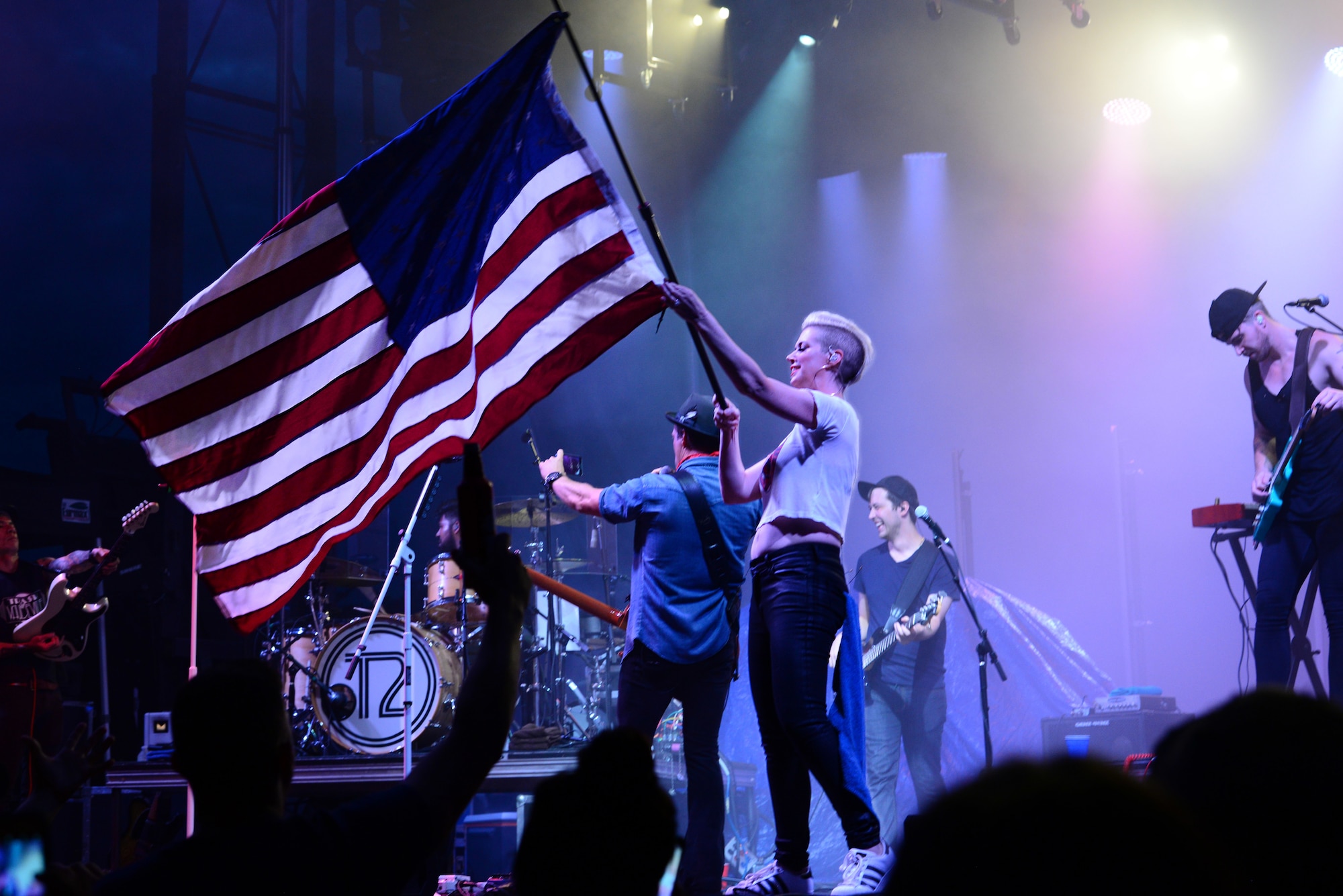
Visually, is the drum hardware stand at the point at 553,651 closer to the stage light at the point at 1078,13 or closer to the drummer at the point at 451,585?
the drummer at the point at 451,585

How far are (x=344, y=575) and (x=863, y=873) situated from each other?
755cm

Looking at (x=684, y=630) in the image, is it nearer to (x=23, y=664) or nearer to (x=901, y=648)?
(x=901, y=648)

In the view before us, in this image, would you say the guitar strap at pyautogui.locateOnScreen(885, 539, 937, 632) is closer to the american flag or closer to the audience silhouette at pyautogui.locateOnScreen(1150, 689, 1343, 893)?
the american flag

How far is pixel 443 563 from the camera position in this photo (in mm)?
10383

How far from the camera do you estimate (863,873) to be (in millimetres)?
3580

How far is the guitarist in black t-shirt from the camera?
8.51 metres

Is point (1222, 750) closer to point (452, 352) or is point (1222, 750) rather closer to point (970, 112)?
point (452, 352)

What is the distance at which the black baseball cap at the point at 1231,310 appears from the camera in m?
6.44

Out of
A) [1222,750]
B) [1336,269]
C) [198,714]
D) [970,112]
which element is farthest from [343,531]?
[970,112]

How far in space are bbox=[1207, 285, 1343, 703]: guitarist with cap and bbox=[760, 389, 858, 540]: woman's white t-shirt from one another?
3351 mm

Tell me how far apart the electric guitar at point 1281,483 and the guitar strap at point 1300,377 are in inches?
3.1

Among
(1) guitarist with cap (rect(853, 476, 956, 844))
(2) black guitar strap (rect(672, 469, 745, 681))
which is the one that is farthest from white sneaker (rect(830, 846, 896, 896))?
(1) guitarist with cap (rect(853, 476, 956, 844))

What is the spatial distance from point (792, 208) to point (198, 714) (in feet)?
41.4

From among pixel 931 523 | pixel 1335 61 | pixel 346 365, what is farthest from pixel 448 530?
pixel 1335 61
